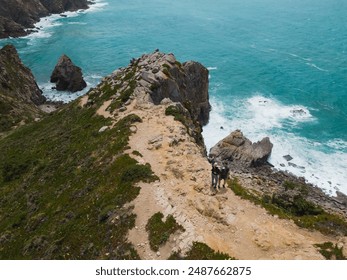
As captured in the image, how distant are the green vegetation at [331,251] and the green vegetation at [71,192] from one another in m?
13.2

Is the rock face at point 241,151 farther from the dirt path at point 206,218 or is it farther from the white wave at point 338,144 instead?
the dirt path at point 206,218

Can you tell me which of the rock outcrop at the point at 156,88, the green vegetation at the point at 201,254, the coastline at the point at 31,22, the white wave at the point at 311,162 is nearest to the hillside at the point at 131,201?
the green vegetation at the point at 201,254

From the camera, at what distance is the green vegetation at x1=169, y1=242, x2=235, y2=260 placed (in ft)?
66.0

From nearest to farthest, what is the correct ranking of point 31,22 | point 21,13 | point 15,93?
point 15,93 → point 21,13 → point 31,22

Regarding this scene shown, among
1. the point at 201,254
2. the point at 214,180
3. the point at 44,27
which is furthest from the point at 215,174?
the point at 44,27

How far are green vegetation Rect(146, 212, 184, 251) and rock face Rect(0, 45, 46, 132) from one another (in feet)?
158

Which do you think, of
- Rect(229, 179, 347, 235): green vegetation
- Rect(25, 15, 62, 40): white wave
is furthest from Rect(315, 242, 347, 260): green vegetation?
Rect(25, 15, 62, 40): white wave

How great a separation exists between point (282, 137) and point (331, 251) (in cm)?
5561

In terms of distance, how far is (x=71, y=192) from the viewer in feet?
104

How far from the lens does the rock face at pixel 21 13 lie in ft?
477

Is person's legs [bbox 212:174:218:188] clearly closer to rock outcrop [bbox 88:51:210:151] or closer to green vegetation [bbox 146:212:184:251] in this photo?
green vegetation [bbox 146:212:184:251]

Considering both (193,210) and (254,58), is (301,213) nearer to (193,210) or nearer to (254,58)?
(193,210)
